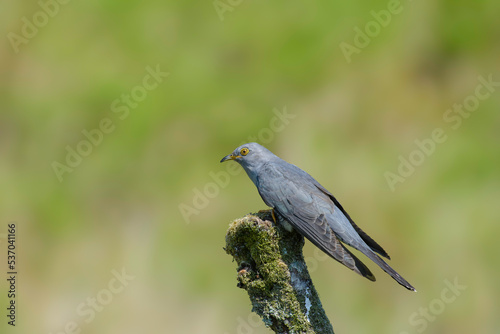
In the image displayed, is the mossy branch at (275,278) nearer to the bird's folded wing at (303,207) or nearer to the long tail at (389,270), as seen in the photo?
the bird's folded wing at (303,207)

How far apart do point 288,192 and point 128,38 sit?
858 centimetres

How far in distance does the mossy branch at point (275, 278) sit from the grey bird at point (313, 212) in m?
0.39

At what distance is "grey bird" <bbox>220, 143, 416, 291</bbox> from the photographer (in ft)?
15.7

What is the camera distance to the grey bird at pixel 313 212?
Answer: 4.78 m

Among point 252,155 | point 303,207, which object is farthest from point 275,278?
point 252,155

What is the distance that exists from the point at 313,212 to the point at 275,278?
1.06 metres

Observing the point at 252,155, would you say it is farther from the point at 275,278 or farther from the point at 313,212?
the point at 275,278

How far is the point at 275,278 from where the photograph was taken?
423cm

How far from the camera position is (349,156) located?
455 inches

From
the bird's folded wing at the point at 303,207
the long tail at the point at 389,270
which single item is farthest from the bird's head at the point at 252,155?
the long tail at the point at 389,270

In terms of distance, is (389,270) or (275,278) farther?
(389,270)

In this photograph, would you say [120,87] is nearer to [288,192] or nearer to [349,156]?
[349,156]

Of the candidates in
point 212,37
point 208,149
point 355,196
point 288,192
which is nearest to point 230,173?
point 208,149

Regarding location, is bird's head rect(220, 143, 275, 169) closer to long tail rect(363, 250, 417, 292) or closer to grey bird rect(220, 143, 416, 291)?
grey bird rect(220, 143, 416, 291)
